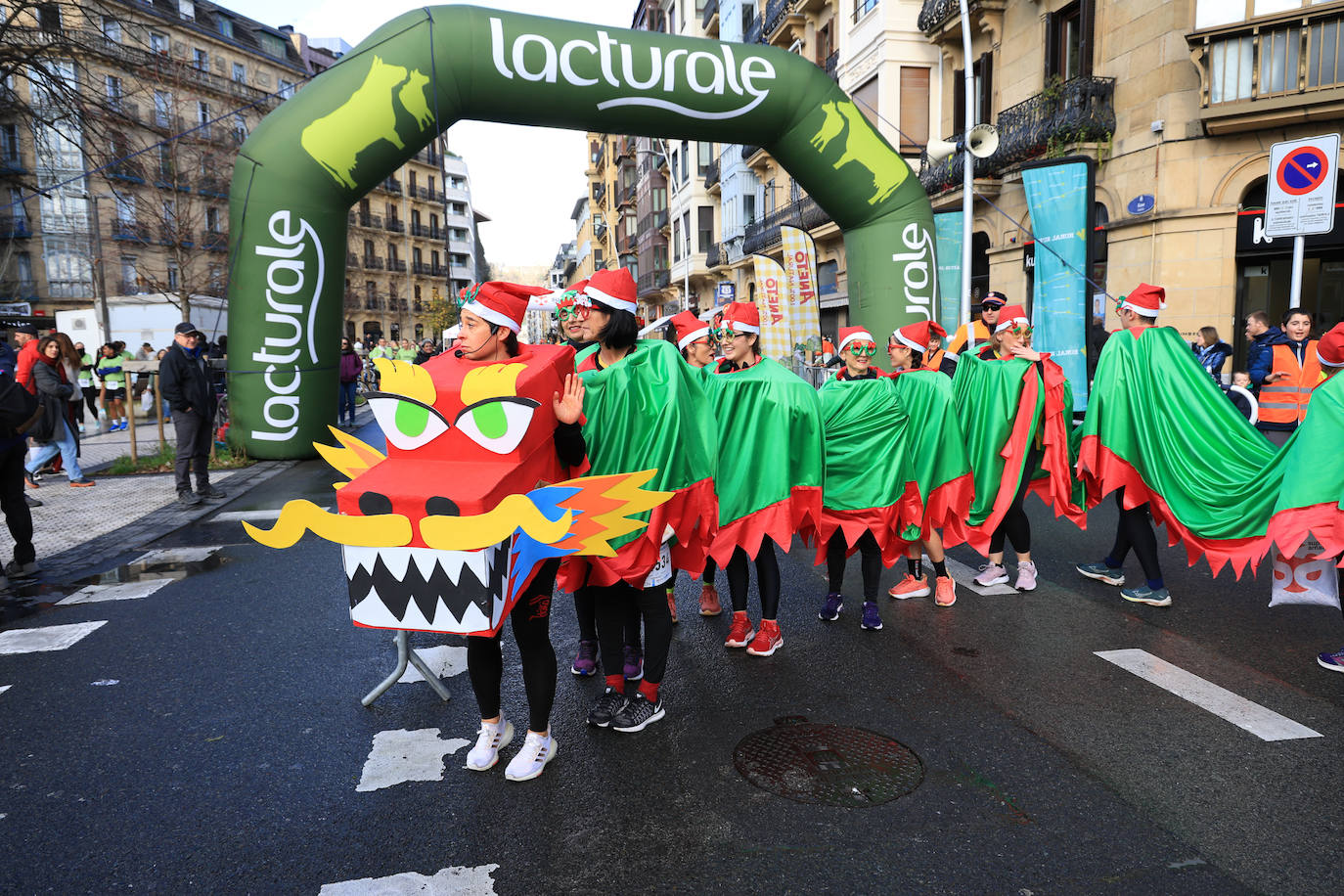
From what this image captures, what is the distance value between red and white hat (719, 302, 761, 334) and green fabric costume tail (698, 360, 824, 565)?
0.24 meters

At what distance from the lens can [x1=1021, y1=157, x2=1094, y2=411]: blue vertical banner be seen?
11008mm

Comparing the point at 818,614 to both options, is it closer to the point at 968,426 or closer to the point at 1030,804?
the point at 968,426

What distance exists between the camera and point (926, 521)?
5.22 meters

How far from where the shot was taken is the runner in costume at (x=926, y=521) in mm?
5191

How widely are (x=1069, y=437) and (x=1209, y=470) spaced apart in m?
1.07

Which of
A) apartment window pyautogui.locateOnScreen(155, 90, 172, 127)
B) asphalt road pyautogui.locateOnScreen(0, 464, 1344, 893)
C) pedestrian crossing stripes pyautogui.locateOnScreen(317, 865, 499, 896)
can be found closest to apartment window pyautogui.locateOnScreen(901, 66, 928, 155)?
apartment window pyautogui.locateOnScreen(155, 90, 172, 127)

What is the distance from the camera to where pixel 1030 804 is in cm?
296

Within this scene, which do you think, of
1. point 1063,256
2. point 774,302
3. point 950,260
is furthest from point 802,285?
point 1063,256

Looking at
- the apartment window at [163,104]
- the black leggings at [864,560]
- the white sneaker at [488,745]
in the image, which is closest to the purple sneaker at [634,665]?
the white sneaker at [488,745]

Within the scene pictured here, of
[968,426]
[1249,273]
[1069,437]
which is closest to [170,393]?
[968,426]

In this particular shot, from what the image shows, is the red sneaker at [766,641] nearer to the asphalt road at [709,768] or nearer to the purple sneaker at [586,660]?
the asphalt road at [709,768]

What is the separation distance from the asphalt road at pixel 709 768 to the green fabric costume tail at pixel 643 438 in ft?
2.48

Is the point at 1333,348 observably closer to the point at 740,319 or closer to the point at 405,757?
the point at 740,319

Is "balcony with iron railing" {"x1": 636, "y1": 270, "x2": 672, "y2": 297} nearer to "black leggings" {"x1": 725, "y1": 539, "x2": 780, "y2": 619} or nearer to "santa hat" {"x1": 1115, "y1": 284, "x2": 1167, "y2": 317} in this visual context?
"santa hat" {"x1": 1115, "y1": 284, "x2": 1167, "y2": 317}
